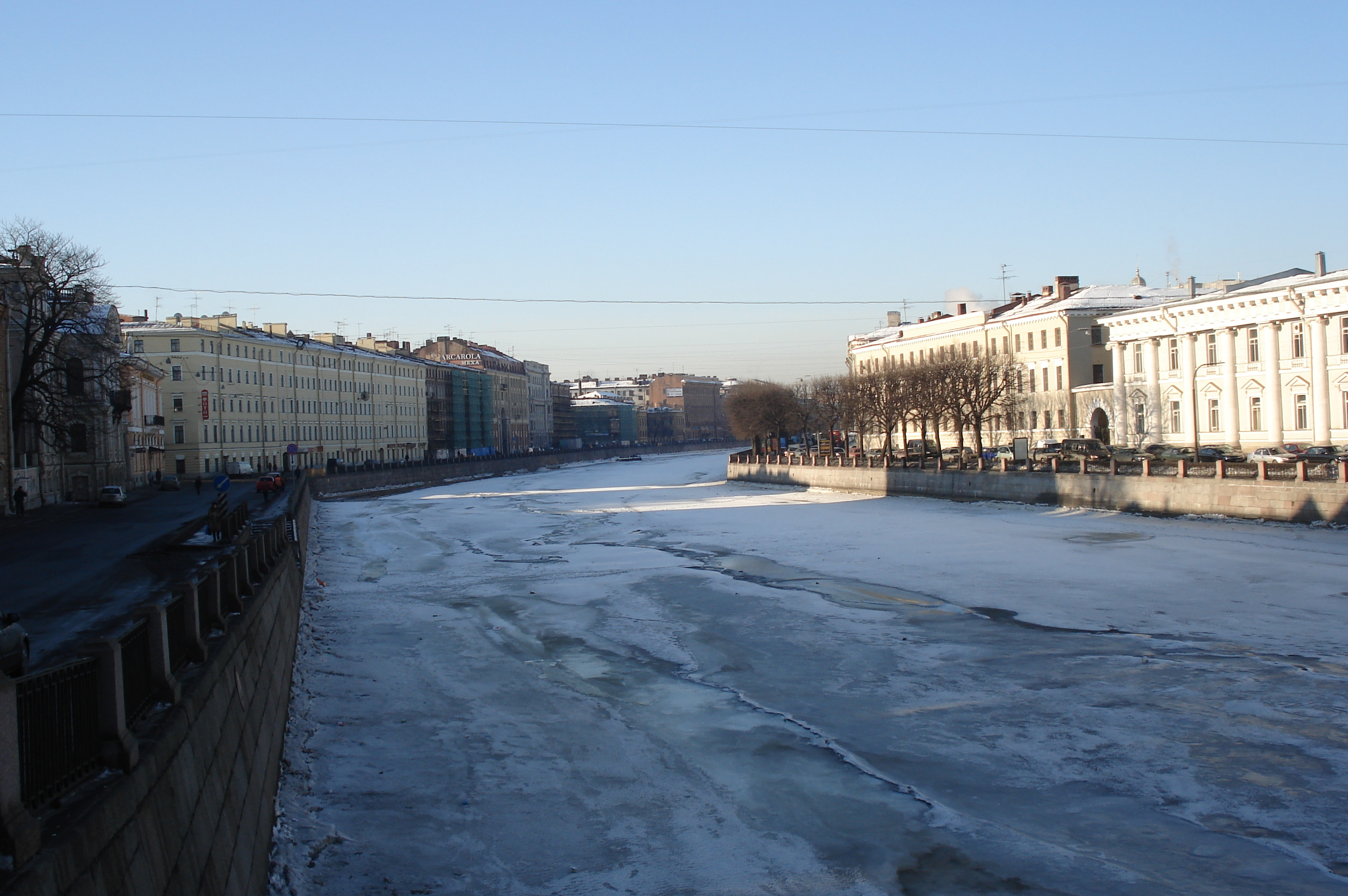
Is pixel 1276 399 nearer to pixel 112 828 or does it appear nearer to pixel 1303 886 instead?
pixel 1303 886

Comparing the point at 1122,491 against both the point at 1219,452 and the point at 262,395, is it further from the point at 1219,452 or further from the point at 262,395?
the point at 262,395


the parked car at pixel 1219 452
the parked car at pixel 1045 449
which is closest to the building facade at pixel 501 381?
the parked car at pixel 1045 449

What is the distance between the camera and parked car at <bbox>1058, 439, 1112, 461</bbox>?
175 ft

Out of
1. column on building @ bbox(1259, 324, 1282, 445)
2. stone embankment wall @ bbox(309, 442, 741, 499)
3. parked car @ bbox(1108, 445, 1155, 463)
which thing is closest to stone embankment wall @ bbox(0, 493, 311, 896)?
parked car @ bbox(1108, 445, 1155, 463)

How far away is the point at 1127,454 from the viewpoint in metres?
54.7

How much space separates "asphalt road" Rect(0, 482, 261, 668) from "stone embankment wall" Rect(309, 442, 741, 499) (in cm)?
2636

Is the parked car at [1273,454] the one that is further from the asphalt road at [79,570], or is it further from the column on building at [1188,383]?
the asphalt road at [79,570]

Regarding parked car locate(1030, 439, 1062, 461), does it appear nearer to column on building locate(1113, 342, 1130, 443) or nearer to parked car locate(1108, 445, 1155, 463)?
parked car locate(1108, 445, 1155, 463)

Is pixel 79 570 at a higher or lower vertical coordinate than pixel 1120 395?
lower

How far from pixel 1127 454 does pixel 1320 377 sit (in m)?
9.26

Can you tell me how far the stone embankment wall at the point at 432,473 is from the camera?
246ft

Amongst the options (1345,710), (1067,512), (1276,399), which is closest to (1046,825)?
(1345,710)

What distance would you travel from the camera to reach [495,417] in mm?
157500

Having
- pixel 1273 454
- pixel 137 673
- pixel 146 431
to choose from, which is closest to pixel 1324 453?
pixel 1273 454
